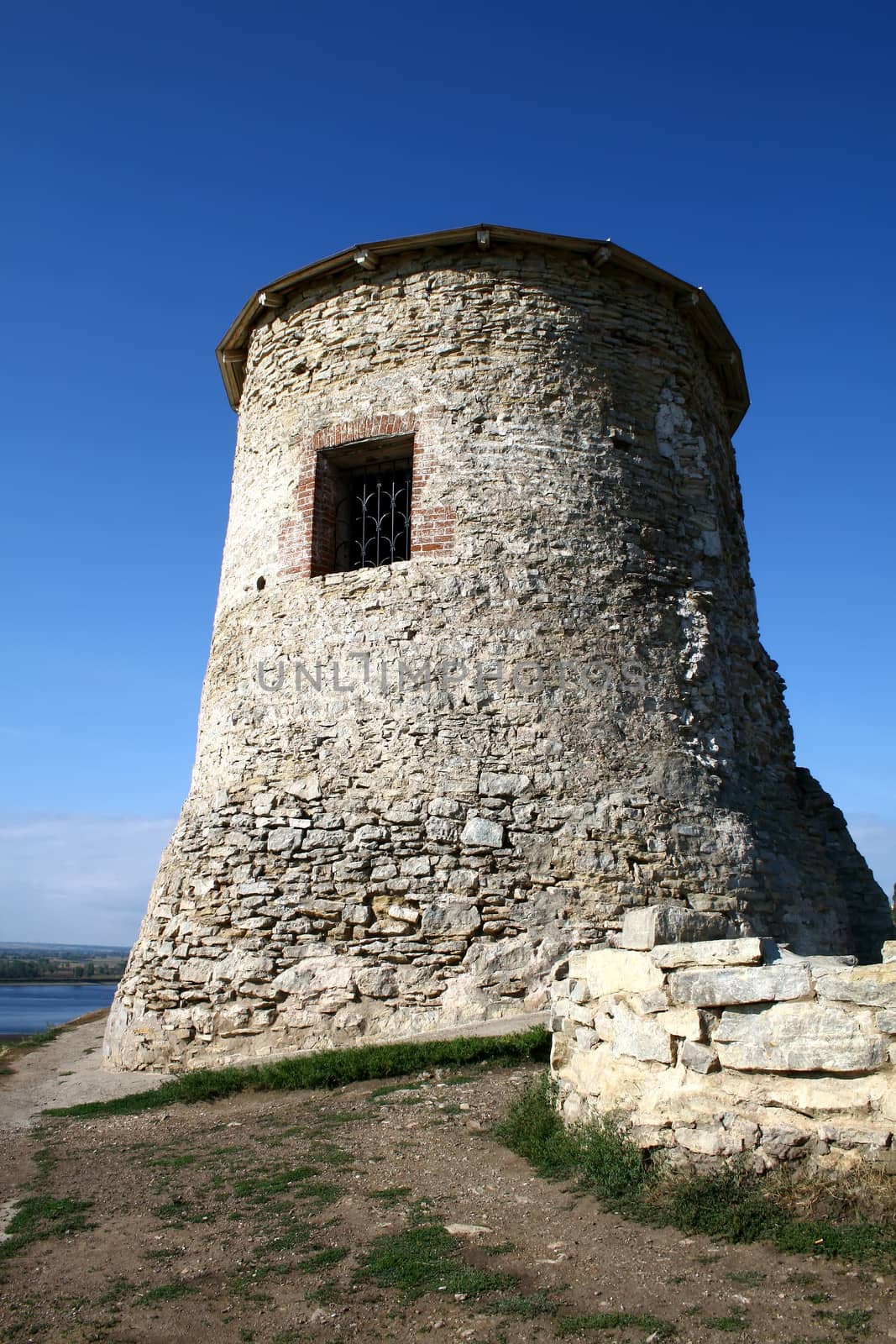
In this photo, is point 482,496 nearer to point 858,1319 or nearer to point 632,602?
point 632,602

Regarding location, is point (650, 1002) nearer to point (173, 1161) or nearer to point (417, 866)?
point (173, 1161)

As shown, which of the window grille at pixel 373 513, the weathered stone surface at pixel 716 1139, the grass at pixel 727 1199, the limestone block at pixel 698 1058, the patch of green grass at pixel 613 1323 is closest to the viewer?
the patch of green grass at pixel 613 1323

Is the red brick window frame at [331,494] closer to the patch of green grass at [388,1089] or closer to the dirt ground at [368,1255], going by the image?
the patch of green grass at [388,1089]

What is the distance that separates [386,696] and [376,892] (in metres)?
1.66

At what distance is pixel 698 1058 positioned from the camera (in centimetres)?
417

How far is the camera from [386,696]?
27.3 ft

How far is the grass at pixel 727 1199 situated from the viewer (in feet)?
11.2

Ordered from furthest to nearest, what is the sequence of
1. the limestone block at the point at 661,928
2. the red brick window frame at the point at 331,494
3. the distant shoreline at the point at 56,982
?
the distant shoreline at the point at 56,982 < the red brick window frame at the point at 331,494 < the limestone block at the point at 661,928

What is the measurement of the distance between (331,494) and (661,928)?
6.03 m

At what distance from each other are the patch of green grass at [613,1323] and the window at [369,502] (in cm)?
679

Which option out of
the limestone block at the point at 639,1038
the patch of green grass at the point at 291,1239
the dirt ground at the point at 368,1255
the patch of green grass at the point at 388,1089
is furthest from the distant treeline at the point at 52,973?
the limestone block at the point at 639,1038

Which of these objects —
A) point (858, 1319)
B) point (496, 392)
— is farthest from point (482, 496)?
point (858, 1319)

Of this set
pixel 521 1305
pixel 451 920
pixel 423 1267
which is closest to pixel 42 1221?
pixel 423 1267

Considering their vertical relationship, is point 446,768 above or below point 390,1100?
above
